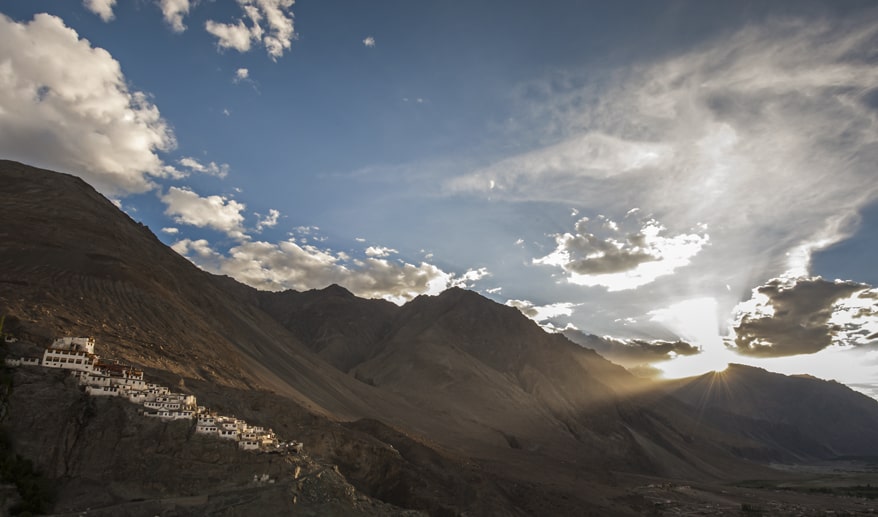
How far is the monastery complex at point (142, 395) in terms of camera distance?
45.2 m

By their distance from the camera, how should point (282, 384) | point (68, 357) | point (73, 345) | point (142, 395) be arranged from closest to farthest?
point (68, 357) → point (142, 395) → point (73, 345) → point (282, 384)

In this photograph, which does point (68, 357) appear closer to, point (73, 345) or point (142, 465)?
point (73, 345)

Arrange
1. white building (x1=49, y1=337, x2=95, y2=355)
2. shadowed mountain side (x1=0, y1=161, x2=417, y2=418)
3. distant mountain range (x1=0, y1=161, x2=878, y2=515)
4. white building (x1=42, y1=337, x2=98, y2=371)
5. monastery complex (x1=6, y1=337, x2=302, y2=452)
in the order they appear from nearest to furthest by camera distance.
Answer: monastery complex (x1=6, y1=337, x2=302, y2=452) < white building (x1=42, y1=337, x2=98, y2=371) < white building (x1=49, y1=337, x2=95, y2=355) < distant mountain range (x1=0, y1=161, x2=878, y2=515) < shadowed mountain side (x1=0, y1=161, x2=417, y2=418)

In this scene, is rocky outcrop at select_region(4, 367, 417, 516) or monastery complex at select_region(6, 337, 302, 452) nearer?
rocky outcrop at select_region(4, 367, 417, 516)

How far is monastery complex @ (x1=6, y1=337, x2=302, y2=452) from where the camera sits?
45219 millimetres

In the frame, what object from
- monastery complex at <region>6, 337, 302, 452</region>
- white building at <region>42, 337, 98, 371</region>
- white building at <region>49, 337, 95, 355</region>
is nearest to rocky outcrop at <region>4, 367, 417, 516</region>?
monastery complex at <region>6, 337, 302, 452</region>

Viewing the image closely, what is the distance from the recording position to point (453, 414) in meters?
149

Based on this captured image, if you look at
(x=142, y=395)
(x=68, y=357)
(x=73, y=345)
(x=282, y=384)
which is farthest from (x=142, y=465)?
(x=282, y=384)

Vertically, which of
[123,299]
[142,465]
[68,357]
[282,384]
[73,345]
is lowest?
[142,465]

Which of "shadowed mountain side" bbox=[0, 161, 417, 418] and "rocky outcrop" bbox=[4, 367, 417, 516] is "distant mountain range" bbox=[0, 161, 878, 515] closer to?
"shadowed mountain side" bbox=[0, 161, 417, 418]

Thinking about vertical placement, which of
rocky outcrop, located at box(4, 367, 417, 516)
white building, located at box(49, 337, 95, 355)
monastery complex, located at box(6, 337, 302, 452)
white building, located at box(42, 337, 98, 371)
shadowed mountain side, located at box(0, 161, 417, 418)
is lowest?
rocky outcrop, located at box(4, 367, 417, 516)

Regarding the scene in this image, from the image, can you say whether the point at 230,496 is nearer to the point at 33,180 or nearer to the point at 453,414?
the point at 33,180

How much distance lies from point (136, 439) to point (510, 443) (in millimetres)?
108006

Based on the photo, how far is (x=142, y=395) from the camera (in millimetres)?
47250
